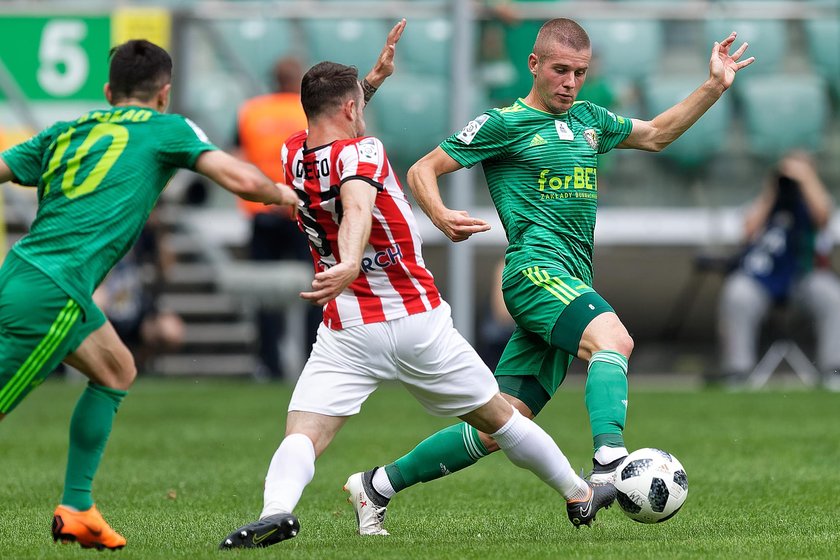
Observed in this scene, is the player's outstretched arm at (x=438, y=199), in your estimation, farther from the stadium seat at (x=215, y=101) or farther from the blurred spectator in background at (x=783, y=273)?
the stadium seat at (x=215, y=101)

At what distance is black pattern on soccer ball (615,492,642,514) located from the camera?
20.1 ft

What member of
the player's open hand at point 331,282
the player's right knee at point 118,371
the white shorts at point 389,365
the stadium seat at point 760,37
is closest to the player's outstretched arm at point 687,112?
the white shorts at point 389,365

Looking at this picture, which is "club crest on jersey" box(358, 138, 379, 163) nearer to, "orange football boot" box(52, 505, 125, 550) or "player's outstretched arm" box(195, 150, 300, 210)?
"player's outstretched arm" box(195, 150, 300, 210)

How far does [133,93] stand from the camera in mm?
5867

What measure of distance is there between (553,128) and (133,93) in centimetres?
192

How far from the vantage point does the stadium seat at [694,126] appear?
17.2 metres

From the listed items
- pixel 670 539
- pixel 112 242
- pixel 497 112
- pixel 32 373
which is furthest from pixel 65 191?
pixel 670 539

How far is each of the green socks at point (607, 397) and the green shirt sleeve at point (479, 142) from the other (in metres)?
1.02

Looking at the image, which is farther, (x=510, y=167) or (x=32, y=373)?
(x=510, y=167)

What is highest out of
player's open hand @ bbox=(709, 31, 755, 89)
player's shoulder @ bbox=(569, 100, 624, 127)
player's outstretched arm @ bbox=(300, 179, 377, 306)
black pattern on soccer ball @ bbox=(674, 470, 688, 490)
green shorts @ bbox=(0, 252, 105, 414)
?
player's open hand @ bbox=(709, 31, 755, 89)

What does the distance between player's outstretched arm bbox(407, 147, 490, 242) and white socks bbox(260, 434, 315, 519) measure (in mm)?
1055

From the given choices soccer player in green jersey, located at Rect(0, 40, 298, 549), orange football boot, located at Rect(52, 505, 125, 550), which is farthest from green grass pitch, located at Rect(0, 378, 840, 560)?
soccer player in green jersey, located at Rect(0, 40, 298, 549)

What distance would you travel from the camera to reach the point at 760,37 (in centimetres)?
1722

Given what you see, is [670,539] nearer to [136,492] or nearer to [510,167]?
[510,167]
